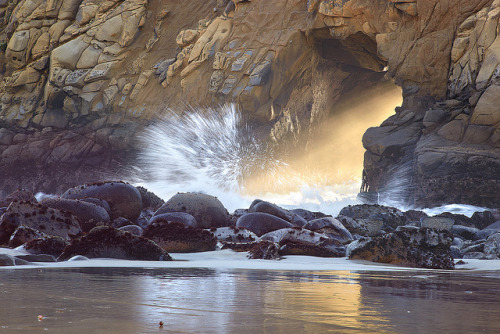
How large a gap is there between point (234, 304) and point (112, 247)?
256cm

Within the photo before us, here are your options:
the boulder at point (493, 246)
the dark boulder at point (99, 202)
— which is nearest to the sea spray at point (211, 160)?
the dark boulder at point (99, 202)

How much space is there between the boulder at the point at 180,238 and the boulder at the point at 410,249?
1443 mm

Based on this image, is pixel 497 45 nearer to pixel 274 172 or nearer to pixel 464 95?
pixel 464 95

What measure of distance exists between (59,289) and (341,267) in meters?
2.43

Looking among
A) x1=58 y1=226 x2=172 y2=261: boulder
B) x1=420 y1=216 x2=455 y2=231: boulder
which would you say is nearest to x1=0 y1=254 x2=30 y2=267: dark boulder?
x1=58 y1=226 x2=172 y2=261: boulder

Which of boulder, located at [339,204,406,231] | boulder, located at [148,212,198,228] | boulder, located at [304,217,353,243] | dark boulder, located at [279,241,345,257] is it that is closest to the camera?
dark boulder, located at [279,241,345,257]

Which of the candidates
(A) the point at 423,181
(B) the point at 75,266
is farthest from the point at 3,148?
(B) the point at 75,266

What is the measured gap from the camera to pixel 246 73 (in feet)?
71.3

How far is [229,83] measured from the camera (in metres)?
21.8

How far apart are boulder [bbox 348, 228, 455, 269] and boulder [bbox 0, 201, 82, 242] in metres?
2.88

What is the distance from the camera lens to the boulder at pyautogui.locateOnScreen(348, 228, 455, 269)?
457 cm

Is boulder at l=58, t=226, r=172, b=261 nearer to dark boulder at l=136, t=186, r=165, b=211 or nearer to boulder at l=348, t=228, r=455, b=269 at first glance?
boulder at l=348, t=228, r=455, b=269

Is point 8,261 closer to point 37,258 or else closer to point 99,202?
point 37,258

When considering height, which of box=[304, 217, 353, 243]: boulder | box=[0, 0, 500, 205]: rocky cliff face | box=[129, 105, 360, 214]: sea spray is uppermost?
box=[0, 0, 500, 205]: rocky cliff face
